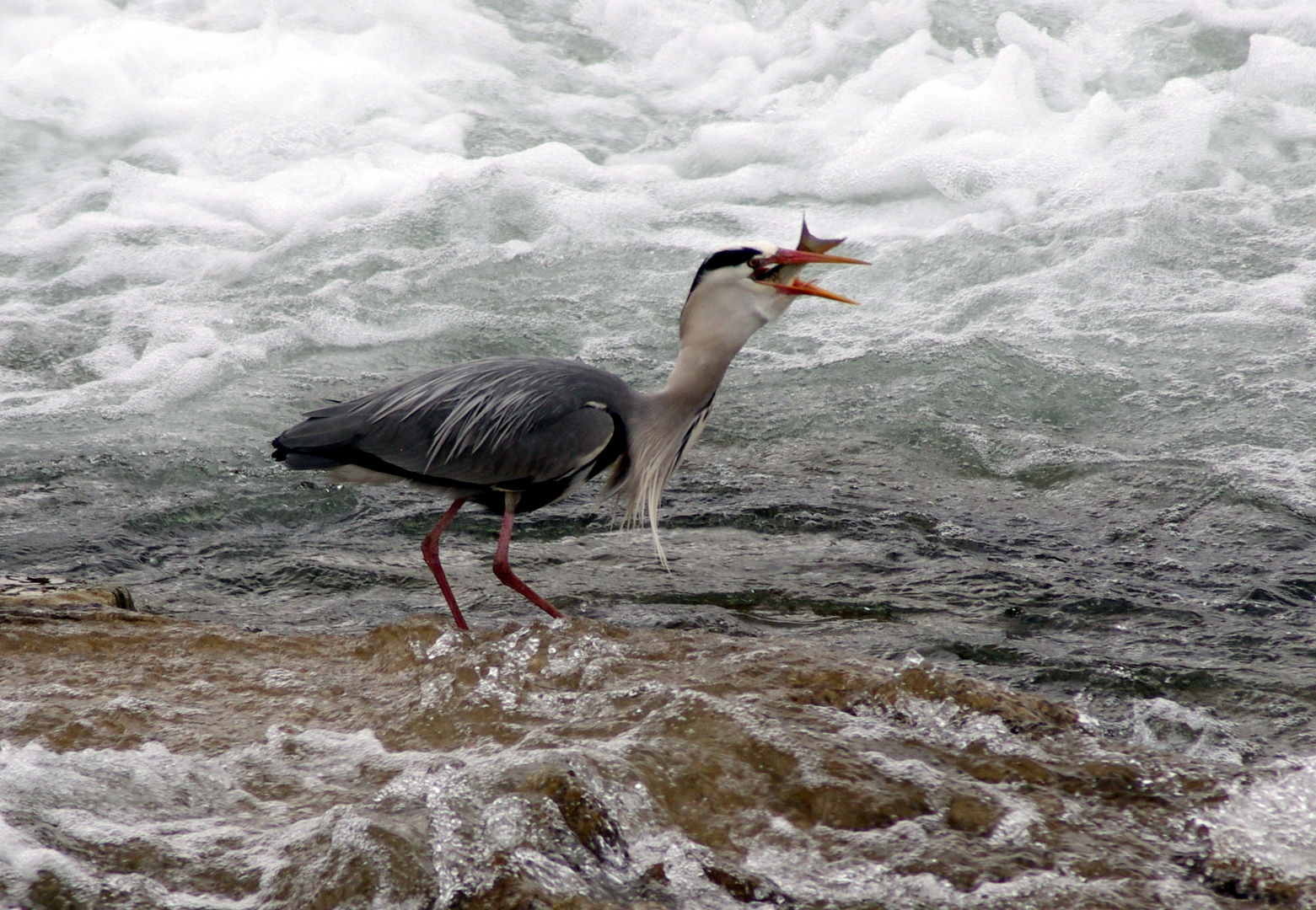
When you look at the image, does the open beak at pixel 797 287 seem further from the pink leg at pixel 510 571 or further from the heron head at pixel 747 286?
the pink leg at pixel 510 571

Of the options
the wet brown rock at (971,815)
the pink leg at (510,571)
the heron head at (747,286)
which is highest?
the heron head at (747,286)

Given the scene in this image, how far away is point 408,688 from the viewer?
3.34 meters

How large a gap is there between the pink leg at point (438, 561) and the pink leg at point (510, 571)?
0.17 meters

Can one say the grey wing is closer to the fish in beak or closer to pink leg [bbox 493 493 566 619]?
pink leg [bbox 493 493 566 619]

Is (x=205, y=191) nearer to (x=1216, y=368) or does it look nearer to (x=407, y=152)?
(x=407, y=152)

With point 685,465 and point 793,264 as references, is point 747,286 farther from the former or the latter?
point 685,465

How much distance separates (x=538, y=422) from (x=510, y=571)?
1.64ft

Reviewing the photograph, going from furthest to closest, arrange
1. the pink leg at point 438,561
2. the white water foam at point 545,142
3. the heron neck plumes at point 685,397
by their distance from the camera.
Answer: the white water foam at point 545,142
the heron neck plumes at point 685,397
the pink leg at point 438,561

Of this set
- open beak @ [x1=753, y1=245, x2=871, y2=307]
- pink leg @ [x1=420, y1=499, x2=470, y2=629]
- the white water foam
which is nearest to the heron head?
open beak @ [x1=753, y1=245, x2=871, y2=307]

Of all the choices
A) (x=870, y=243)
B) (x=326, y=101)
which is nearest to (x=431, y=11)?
(x=326, y=101)

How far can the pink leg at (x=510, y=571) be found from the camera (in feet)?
13.3

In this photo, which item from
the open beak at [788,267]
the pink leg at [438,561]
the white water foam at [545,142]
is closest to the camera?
the pink leg at [438,561]

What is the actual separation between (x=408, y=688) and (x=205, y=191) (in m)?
6.01

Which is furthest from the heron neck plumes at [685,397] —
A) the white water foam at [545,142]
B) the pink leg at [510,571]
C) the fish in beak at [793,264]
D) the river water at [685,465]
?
the white water foam at [545,142]
